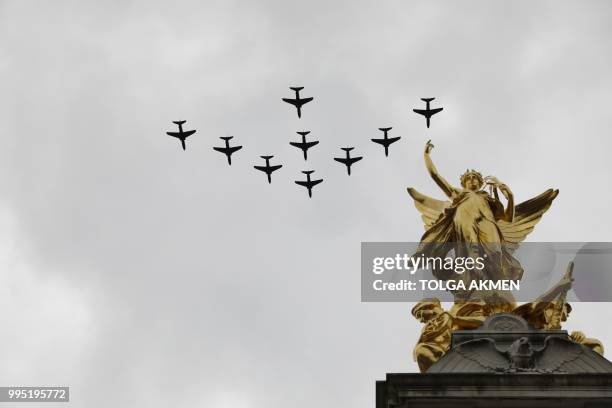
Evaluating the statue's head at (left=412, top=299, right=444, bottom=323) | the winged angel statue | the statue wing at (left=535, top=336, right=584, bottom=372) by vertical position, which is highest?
the winged angel statue

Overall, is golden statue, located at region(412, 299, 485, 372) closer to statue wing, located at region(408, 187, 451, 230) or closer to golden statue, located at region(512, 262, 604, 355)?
golden statue, located at region(512, 262, 604, 355)

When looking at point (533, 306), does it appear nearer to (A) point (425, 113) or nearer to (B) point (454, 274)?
(B) point (454, 274)

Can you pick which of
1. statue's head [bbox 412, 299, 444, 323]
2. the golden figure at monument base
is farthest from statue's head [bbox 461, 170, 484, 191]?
statue's head [bbox 412, 299, 444, 323]

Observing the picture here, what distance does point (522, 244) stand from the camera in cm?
4344

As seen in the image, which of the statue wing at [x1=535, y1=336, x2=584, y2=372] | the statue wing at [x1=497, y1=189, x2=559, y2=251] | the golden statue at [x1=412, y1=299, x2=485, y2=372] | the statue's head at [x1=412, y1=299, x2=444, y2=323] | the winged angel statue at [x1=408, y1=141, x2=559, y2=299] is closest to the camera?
the statue wing at [x1=535, y1=336, x2=584, y2=372]

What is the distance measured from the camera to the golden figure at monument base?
39094 millimetres

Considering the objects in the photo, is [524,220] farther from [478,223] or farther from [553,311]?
[553,311]

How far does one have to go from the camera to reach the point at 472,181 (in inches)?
1730

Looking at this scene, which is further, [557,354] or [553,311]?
[553,311]

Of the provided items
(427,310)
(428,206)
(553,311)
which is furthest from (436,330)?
(428,206)

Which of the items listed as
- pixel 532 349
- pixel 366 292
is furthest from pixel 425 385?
pixel 366 292

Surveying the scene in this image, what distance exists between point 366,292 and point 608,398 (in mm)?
14450

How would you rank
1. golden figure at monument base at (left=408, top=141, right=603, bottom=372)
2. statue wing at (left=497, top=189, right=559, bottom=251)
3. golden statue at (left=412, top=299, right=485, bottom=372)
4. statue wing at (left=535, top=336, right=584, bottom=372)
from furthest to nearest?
statue wing at (left=497, top=189, right=559, bottom=251), golden figure at monument base at (left=408, top=141, right=603, bottom=372), golden statue at (left=412, top=299, right=485, bottom=372), statue wing at (left=535, top=336, right=584, bottom=372)

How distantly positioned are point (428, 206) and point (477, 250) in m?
3.24
